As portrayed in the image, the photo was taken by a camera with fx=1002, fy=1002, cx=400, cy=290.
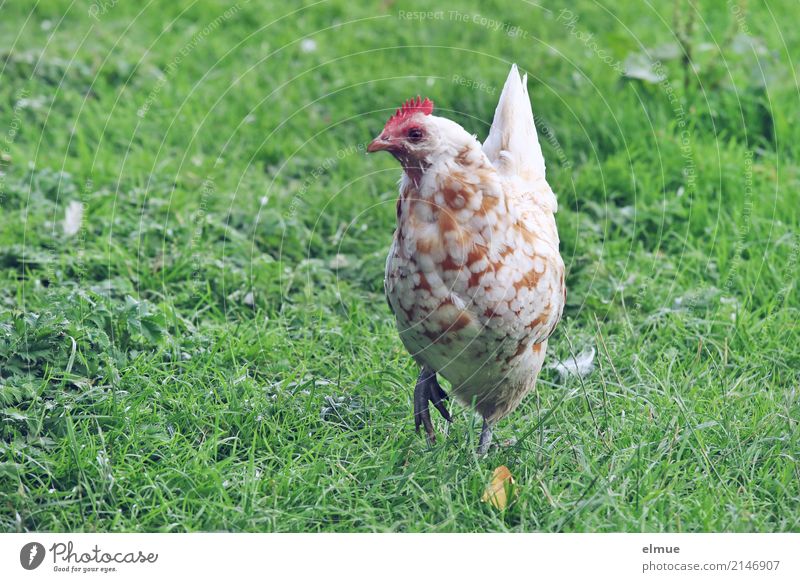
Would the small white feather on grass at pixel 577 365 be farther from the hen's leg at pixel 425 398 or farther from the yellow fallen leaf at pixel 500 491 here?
the yellow fallen leaf at pixel 500 491

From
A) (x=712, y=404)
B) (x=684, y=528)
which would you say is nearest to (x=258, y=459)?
(x=684, y=528)

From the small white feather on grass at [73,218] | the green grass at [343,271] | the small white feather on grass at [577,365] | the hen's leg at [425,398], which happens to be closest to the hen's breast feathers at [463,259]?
the hen's leg at [425,398]

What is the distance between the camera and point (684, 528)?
293 centimetres

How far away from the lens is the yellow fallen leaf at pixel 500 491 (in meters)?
3.01

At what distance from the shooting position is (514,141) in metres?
3.44

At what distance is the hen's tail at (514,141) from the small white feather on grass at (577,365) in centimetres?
75

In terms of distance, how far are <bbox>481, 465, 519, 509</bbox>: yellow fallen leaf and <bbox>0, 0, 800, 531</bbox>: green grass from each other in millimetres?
30

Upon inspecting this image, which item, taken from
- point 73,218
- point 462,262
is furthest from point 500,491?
point 73,218

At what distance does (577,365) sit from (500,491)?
2.63 feet

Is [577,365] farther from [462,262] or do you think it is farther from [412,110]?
[412,110]

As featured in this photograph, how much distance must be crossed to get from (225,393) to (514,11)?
3.87 metres

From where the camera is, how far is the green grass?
3.07 m

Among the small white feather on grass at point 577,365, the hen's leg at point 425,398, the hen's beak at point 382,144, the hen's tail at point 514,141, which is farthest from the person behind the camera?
the small white feather on grass at point 577,365
